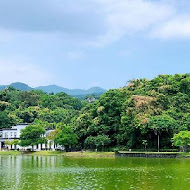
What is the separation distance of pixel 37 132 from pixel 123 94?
1602 cm

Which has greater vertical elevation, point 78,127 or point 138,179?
point 78,127

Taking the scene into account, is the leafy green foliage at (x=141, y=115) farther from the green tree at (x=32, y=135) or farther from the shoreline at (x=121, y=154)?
the green tree at (x=32, y=135)

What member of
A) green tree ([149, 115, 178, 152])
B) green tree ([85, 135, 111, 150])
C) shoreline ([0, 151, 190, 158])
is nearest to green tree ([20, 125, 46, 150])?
shoreline ([0, 151, 190, 158])

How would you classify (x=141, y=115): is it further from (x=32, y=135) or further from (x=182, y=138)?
(x=32, y=135)

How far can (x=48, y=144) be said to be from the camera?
77.4 meters

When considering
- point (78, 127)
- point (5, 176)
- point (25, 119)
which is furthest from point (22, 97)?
point (5, 176)

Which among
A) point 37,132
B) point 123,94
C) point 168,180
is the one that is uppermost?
point 123,94

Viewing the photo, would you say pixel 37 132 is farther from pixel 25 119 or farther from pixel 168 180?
pixel 168 180

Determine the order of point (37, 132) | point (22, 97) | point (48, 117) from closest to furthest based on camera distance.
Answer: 1. point (37, 132)
2. point (48, 117)
3. point (22, 97)

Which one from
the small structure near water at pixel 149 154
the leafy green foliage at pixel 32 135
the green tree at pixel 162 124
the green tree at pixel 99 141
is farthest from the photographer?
the leafy green foliage at pixel 32 135

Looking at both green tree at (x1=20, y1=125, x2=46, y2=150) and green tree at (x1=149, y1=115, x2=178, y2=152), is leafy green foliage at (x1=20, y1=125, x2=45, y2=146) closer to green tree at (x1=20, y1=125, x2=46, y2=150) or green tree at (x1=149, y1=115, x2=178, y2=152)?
green tree at (x1=20, y1=125, x2=46, y2=150)

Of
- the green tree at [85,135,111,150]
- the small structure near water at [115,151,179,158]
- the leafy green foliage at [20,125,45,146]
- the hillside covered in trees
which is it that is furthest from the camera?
the leafy green foliage at [20,125,45,146]

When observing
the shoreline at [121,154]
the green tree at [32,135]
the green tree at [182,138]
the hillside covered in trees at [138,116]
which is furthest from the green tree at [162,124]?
the green tree at [32,135]

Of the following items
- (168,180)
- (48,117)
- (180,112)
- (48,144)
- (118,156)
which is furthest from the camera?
(48,117)
